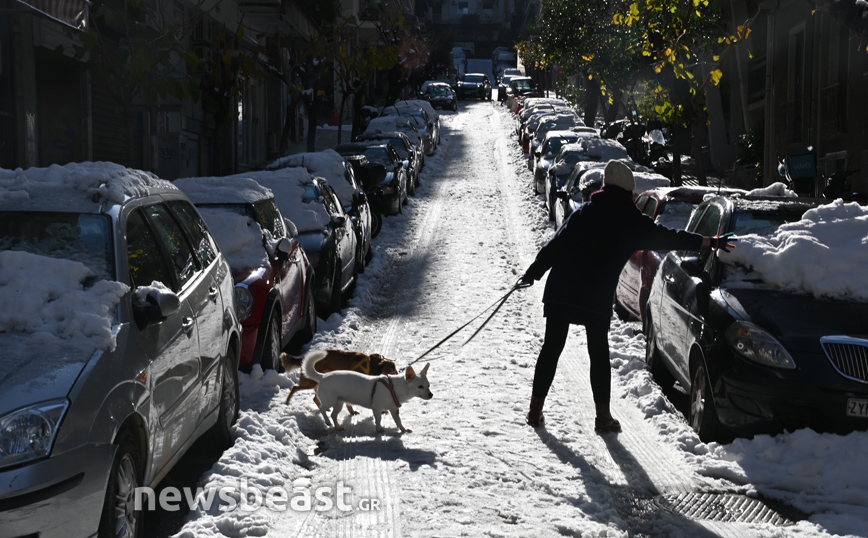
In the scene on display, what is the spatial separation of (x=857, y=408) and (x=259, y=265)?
15.7ft

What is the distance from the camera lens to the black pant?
669cm

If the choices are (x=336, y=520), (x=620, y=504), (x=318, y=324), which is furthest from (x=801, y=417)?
(x=318, y=324)

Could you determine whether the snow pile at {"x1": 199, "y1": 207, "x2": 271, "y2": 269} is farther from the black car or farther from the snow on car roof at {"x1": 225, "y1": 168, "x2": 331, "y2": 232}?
the black car

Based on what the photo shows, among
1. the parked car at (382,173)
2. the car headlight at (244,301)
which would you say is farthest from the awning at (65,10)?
the parked car at (382,173)

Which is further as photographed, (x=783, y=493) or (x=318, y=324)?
(x=318, y=324)

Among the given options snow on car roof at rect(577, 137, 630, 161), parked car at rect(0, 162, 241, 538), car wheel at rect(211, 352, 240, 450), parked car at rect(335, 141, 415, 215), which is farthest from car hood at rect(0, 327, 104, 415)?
snow on car roof at rect(577, 137, 630, 161)

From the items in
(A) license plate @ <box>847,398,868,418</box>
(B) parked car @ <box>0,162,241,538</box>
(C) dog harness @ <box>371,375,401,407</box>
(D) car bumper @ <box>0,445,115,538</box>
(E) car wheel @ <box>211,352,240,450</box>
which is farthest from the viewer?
(C) dog harness @ <box>371,375,401,407</box>

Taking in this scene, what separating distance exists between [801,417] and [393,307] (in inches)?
273

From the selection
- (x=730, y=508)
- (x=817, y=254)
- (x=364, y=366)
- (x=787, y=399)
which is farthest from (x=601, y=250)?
(x=730, y=508)

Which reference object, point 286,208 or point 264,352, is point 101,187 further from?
point 286,208

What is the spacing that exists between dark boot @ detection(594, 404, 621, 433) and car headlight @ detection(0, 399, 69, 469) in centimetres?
408

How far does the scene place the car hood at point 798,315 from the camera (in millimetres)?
5918

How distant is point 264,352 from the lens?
25.8ft

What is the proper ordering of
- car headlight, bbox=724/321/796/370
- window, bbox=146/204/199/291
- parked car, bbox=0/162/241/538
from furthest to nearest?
car headlight, bbox=724/321/796/370
window, bbox=146/204/199/291
parked car, bbox=0/162/241/538
